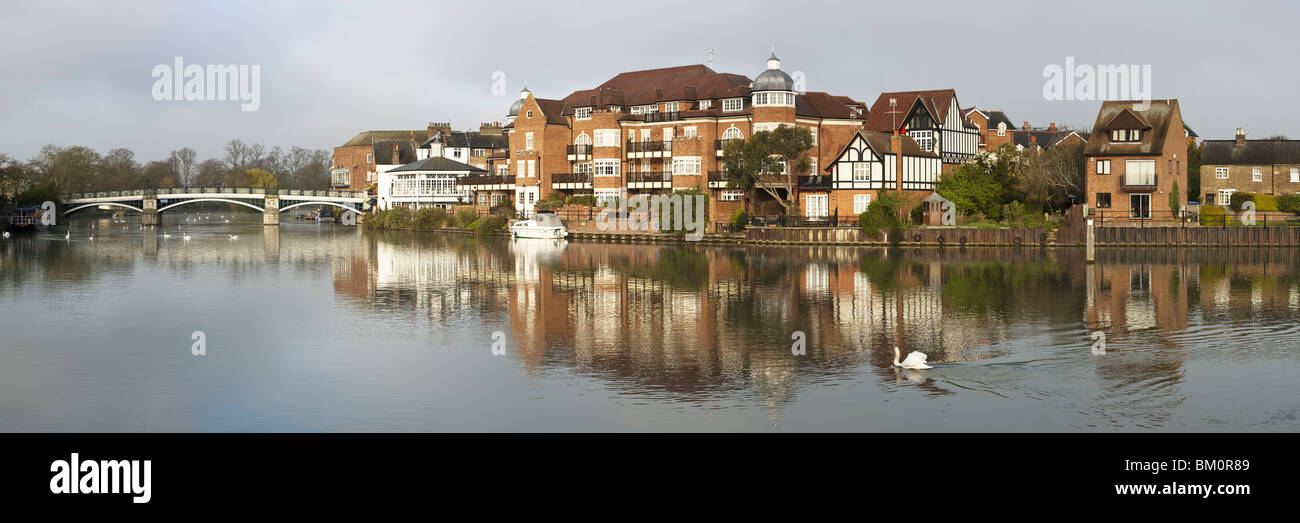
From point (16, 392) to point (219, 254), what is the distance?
39.3 m

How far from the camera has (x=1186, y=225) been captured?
182ft

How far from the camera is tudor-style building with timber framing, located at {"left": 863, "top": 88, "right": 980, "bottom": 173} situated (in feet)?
217

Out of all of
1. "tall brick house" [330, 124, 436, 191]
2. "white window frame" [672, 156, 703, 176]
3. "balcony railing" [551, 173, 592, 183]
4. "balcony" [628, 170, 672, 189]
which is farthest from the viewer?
"tall brick house" [330, 124, 436, 191]

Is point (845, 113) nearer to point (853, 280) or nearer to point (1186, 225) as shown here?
point (1186, 225)

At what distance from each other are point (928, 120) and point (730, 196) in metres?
12.3

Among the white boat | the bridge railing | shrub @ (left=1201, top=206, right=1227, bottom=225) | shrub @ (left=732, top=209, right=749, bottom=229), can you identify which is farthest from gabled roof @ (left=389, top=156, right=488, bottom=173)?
shrub @ (left=1201, top=206, right=1227, bottom=225)

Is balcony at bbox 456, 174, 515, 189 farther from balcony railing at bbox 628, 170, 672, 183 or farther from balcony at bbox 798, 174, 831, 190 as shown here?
balcony at bbox 798, 174, 831, 190

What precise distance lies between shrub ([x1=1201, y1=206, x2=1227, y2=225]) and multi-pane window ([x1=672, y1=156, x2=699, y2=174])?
27520 mm

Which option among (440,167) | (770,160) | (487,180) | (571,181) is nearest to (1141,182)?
(770,160)

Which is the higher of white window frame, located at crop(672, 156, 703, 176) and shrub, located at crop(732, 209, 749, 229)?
white window frame, located at crop(672, 156, 703, 176)

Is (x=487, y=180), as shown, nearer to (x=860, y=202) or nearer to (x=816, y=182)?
(x=816, y=182)

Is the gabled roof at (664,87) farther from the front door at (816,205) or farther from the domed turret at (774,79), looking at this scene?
the front door at (816,205)

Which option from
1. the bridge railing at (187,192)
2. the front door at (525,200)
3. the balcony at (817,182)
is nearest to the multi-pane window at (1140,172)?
the balcony at (817,182)
